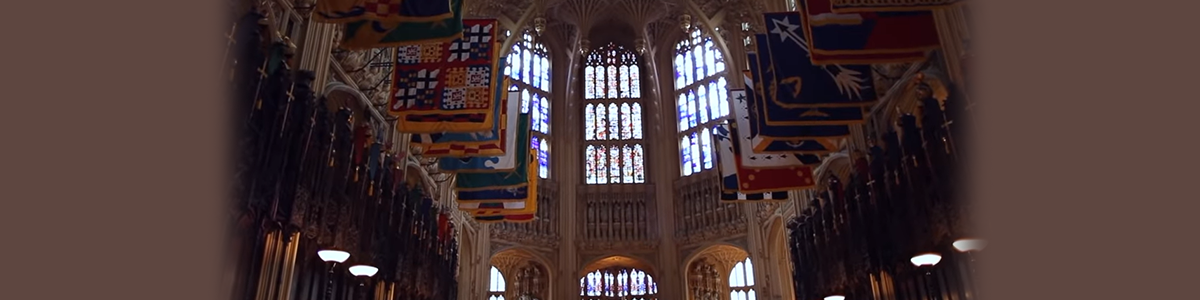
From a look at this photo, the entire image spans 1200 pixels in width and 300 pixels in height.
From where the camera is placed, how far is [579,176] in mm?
32094

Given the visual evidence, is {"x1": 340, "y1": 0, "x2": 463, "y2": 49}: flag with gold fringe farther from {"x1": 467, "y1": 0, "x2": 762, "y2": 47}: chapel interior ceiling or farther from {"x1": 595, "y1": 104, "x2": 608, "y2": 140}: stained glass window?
{"x1": 595, "y1": 104, "x2": 608, "y2": 140}: stained glass window

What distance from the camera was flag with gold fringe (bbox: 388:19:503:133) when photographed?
45.4 ft

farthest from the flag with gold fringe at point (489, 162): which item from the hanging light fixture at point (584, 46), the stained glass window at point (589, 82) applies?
the stained glass window at point (589, 82)

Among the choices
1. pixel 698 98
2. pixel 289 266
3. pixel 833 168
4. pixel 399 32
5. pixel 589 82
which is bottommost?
pixel 289 266

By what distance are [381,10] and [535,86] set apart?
72.3 feet

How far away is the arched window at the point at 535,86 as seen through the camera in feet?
104

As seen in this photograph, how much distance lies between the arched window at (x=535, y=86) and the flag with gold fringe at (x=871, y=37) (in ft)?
69.1

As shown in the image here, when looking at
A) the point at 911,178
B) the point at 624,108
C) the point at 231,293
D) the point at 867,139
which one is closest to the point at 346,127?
the point at 231,293

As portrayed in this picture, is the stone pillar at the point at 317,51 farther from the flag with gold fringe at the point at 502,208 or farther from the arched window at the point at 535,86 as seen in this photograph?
the arched window at the point at 535,86

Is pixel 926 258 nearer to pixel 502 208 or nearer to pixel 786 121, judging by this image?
pixel 786 121

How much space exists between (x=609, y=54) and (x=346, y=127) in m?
23.4

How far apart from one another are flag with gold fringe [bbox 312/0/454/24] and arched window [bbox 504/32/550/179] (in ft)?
64.1

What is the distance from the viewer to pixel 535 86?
33031 millimetres

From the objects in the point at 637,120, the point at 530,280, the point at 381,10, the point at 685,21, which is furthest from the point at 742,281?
the point at 381,10
